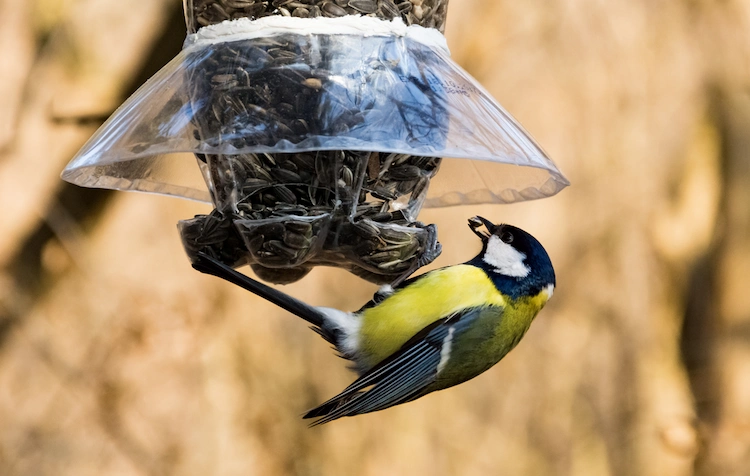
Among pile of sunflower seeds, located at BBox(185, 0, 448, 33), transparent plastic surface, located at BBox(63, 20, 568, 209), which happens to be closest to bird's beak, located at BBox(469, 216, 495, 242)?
transparent plastic surface, located at BBox(63, 20, 568, 209)

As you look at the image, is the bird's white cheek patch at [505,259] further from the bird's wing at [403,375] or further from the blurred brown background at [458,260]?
the blurred brown background at [458,260]

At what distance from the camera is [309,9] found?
2021 millimetres

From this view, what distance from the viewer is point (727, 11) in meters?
3.95

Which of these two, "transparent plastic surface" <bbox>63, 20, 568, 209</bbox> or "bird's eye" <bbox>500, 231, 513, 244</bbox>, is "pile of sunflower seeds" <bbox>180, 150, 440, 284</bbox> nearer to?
"transparent plastic surface" <bbox>63, 20, 568, 209</bbox>

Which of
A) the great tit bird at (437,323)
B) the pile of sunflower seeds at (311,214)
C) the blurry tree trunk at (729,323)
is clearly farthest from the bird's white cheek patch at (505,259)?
the blurry tree trunk at (729,323)

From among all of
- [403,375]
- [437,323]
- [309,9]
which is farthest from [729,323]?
[309,9]

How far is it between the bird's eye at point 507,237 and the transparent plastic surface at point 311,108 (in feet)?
1.21

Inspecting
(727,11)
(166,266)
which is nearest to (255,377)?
(166,266)

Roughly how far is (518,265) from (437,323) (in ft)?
0.97

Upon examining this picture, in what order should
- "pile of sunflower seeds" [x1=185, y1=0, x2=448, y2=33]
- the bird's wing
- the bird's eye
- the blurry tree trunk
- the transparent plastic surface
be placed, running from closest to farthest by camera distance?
the transparent plastic surface < "pile of sunflower seeds" [x1=185, y1=0, x2=448, y2=33] < the bird's wing < the bird's eye < the blurry tree trunk

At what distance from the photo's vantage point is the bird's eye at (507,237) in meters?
2.47

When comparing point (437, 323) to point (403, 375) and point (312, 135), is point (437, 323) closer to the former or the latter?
point (403, 375)

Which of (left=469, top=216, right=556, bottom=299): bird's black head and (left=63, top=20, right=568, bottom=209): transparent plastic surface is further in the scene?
(left=469, top=216, right=556, bottom=299): bird's black head

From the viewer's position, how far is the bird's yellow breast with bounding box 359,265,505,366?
7.73ft
